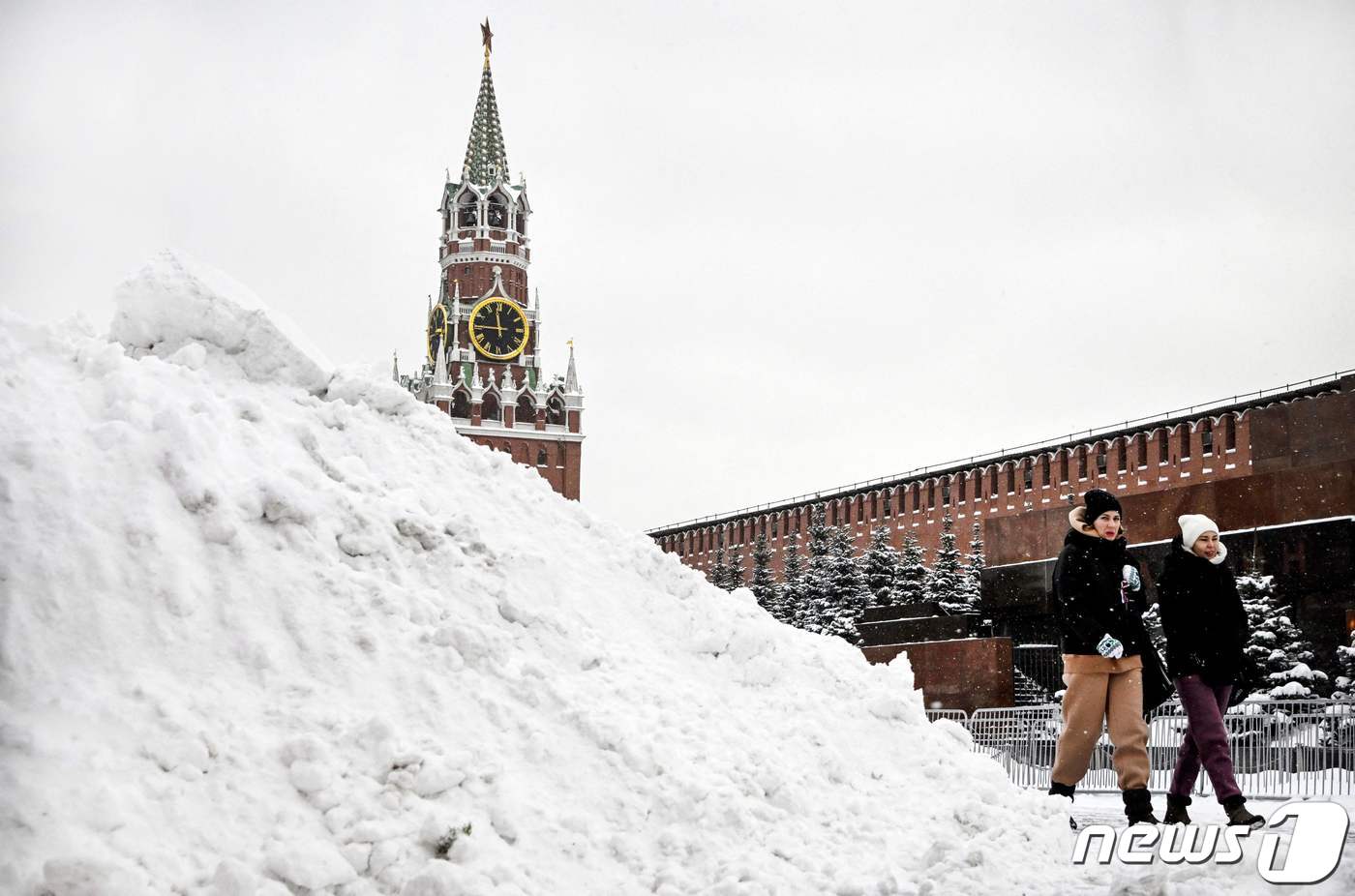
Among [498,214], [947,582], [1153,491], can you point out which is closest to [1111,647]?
Result: [1153,491]

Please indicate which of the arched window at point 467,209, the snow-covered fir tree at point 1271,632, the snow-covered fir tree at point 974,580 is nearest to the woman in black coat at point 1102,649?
the snow-covered fir tree at point 1271,632

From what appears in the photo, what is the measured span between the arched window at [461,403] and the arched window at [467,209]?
12719mm

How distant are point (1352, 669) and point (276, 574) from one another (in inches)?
703

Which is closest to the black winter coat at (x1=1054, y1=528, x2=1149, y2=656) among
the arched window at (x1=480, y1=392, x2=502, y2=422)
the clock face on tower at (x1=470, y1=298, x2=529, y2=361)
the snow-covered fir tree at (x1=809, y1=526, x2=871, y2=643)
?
the snow-covered fir tree at (x1=809, y1=526, x2=871, y2=643)

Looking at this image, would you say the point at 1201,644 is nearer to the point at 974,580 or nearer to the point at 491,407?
the point at 974,580

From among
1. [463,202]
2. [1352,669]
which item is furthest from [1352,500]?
[463,202]

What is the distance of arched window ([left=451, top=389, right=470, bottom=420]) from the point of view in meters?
79.4

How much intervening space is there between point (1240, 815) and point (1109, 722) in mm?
775

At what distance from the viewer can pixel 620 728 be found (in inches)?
248

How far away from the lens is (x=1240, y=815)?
5.80 meters

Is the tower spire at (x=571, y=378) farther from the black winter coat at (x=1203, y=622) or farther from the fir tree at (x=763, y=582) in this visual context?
the black winter coat at (x=1203, y=622)

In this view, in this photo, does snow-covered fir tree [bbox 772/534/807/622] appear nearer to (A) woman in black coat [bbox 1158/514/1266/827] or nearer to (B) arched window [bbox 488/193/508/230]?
(A) woman in black coat [bbox 1158/514/1266/827]

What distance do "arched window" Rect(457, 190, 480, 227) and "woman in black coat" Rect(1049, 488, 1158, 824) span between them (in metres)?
81.3

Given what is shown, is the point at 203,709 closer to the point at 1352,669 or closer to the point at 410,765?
the point at 410,765
